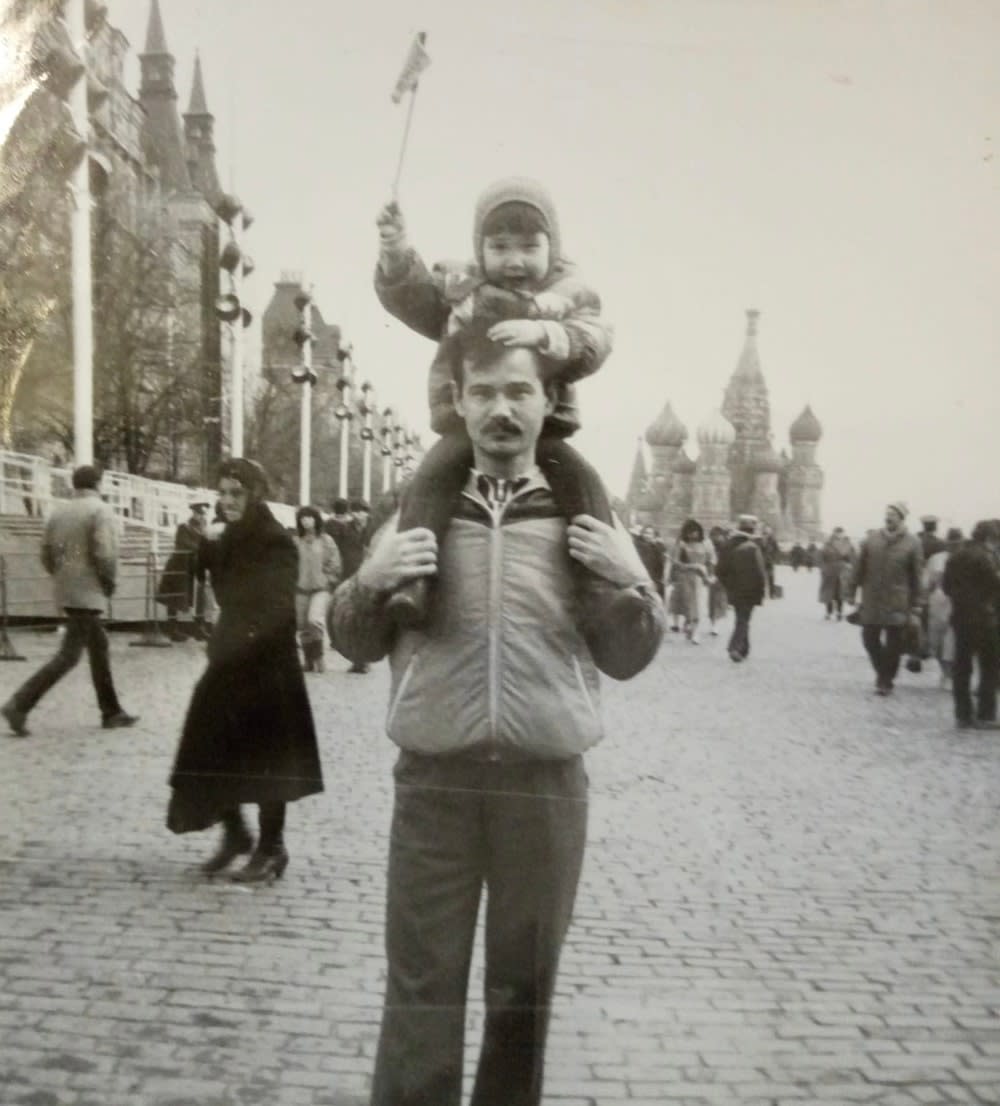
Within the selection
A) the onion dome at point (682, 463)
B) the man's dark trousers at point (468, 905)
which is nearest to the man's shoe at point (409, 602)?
the man's dark trousers at point (468, 905)

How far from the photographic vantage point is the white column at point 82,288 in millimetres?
3521

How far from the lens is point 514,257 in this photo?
2.59 metres

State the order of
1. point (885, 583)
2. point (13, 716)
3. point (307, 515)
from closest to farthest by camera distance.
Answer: point (307, 515) → point (13, 716) → point (885, 583)

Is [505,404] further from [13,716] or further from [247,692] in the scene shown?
[13,716]

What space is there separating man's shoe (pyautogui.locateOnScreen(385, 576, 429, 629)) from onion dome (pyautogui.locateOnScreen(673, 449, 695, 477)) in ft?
5.78

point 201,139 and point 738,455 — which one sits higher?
point 201,139

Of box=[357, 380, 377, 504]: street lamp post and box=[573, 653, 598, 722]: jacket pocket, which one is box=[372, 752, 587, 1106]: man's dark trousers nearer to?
box=[573, 653, 598, 722]: jacket pocket

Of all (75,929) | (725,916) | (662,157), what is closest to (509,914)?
(725,916)

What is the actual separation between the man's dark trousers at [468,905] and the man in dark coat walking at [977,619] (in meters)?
2.05

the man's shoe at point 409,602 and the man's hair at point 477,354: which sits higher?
the man's hair at point 477,354

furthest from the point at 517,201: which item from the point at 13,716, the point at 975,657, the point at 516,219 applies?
the point at 975,657

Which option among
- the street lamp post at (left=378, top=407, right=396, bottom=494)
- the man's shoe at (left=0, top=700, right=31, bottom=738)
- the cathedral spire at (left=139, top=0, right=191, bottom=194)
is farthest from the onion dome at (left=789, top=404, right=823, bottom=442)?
the man's shoe at (left=0, top=700, right=31, bottom=738)

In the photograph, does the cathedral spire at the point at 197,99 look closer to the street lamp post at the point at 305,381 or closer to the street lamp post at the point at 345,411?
the street lamp post at the point at 305,381

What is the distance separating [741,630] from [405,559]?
9.24 metres
